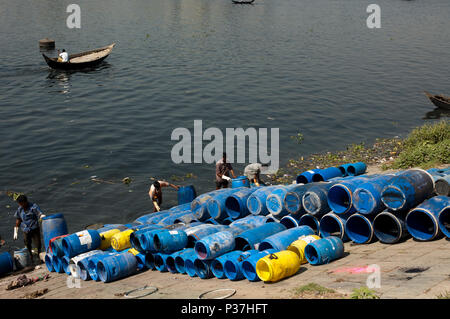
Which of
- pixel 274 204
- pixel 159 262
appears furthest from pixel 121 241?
pixel 274 204

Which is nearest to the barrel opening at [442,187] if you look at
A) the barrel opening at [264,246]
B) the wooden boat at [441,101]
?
the barrel opening at [264,246]

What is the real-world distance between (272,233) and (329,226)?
1.39 meters

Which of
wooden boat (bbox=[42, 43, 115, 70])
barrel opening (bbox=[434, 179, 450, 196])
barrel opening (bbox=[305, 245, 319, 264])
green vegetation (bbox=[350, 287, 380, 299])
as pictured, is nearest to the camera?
green vegetation (bbox=[350, 287, 380, 299])

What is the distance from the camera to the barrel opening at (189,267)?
10.2 meters

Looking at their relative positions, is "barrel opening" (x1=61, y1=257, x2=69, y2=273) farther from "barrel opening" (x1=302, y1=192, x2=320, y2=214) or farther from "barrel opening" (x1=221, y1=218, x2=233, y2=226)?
"barrel opening" (x1=302, y1=192, x2=320, y2=214)

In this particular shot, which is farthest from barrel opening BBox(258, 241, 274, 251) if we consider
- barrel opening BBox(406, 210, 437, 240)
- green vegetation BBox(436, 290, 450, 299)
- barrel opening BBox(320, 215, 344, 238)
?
green vegetation BBox(436, 290, 450, 299)

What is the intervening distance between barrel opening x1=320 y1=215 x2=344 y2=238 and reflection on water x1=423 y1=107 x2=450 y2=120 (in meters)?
21.8

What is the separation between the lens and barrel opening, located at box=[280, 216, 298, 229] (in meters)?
11.3

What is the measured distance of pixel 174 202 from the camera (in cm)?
1797

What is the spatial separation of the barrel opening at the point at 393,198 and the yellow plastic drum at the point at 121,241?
623 centimetres

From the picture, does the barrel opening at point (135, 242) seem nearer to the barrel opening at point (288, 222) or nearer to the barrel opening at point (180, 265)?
the barrel opening at point (180, 265)

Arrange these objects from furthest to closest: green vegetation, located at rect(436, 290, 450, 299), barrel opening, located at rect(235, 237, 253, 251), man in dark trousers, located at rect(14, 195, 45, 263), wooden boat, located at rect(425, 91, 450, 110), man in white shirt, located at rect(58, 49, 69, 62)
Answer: man in white shirt, located at rect(58, 49, 69, 62) → wooden boat, located at rect(425, 91, 450, 110) → man in dark trousers, located at rect(14, 195, 45, 263) → barrel opening, located at rect(235, 237, 253, 251) → green vegetation, located at rect(436, 290, 450, 299)

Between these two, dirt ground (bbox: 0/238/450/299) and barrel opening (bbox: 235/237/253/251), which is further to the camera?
barrel opening (bbox: 235/237/253/251)

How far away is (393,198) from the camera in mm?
9891
